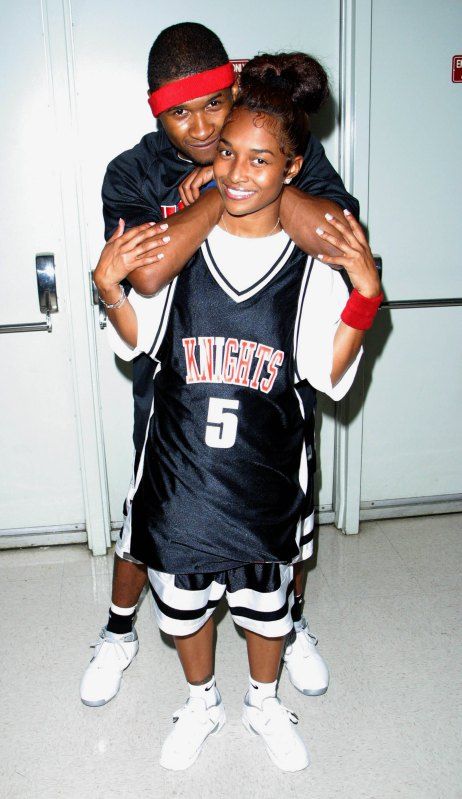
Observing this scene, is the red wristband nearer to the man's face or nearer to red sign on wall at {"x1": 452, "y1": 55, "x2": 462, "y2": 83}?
the man's face

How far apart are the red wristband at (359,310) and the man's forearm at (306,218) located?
0.30ft

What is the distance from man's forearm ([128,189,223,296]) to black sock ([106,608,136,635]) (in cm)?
98

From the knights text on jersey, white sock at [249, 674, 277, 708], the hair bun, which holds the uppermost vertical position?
the hair bun

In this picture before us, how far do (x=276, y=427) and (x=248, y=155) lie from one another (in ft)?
1.72

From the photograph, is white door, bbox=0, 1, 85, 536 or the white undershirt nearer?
the white undershirt

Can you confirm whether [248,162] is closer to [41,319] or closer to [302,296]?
[302,296]

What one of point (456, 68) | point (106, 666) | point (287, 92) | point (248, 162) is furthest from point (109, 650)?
point (456, 68)

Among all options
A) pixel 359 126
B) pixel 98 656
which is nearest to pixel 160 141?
pixel 359 126

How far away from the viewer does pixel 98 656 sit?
1953 millimetres

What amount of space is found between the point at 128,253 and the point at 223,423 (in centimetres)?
37

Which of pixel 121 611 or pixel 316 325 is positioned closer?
pixel 316 325

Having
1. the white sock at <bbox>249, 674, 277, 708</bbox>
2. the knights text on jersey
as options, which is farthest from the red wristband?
the white sock at <bbox>249, 674, 277, 708</bbox>

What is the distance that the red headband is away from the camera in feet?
4.69

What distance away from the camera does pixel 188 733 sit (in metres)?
1.69
